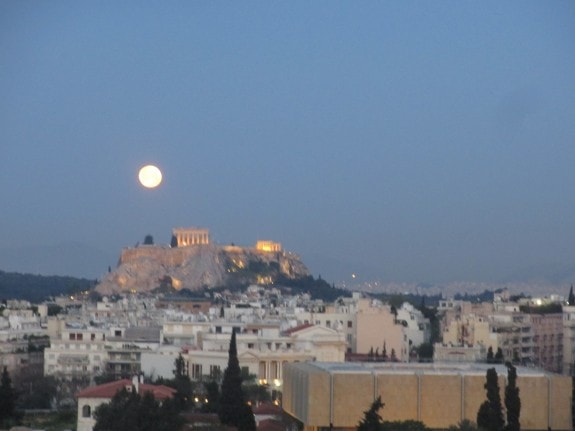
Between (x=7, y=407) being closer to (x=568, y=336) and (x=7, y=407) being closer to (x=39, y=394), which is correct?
Result: (x=39, y=394)

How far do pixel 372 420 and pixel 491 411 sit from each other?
3745 mm

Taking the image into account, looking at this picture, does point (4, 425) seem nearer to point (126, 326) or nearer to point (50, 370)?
point (50, 370)

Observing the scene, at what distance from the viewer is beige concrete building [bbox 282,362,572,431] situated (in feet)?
183

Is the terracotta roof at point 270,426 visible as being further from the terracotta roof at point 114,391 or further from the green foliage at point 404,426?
the green foliage at point 404,426

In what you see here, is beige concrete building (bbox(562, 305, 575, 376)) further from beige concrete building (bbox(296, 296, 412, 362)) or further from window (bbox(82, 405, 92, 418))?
window (bbox(82, 405, 92, 418))

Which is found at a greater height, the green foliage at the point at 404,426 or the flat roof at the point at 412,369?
the flat roof at the point at 412,369

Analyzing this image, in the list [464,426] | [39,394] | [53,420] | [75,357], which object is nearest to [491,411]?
[464,426]

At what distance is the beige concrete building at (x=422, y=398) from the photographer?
55.8 m

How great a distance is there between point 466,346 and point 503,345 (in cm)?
747

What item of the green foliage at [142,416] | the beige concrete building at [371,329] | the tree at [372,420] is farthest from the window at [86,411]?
the beige concrete building at [371,329]

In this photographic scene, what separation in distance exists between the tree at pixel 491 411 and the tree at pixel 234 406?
249 inches

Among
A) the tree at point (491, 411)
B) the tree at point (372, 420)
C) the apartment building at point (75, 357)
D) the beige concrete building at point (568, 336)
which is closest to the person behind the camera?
the tree at point (372, 420)

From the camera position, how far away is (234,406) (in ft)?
189

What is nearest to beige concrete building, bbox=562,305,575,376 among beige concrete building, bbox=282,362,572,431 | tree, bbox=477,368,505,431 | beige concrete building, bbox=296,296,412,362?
beige concrete building, bbox=296,296,412,362
